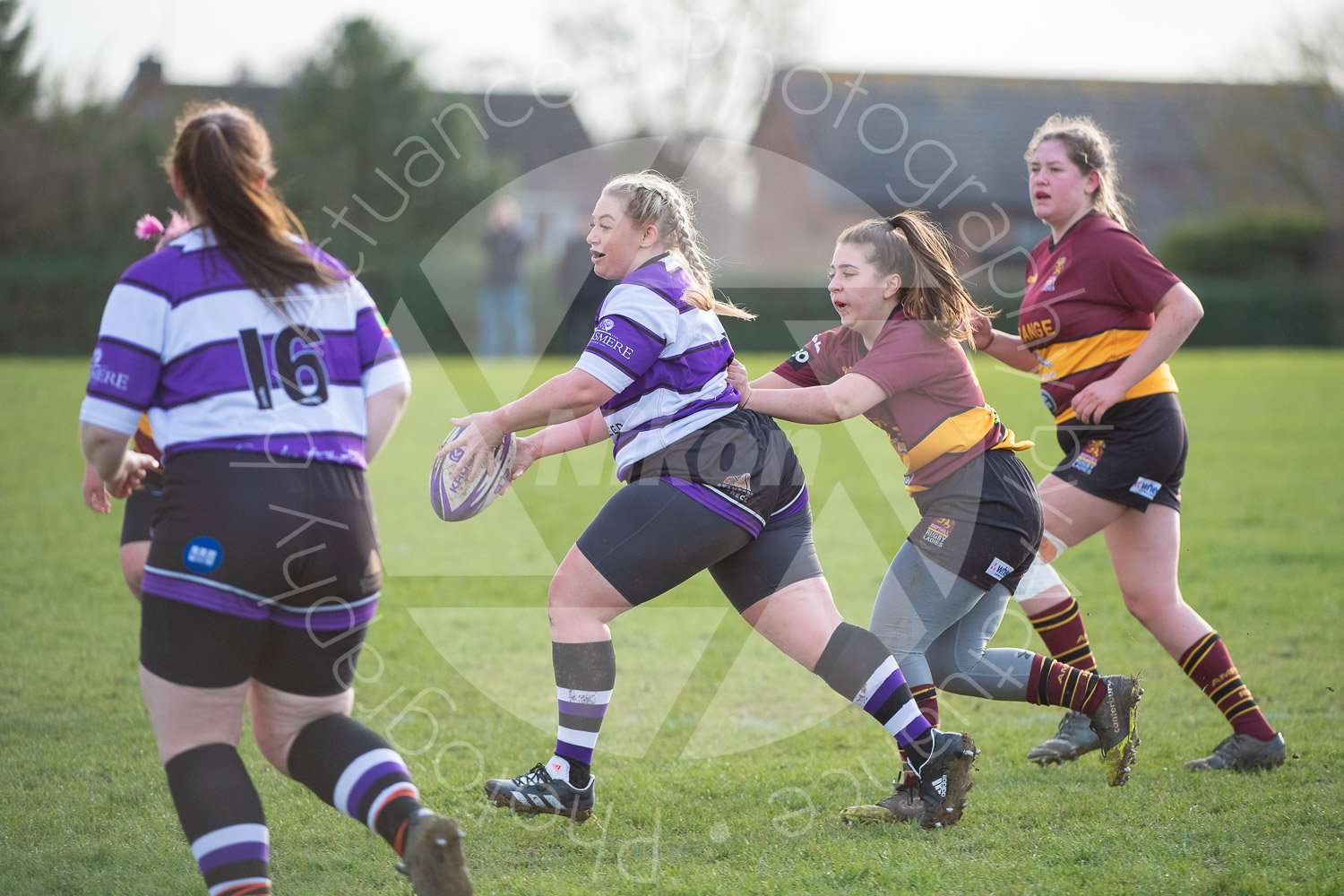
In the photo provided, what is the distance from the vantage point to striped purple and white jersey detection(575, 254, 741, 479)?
3523mm

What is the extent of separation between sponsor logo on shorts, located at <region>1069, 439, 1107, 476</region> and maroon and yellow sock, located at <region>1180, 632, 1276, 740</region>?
0.75 meters

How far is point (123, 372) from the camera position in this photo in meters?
2.64

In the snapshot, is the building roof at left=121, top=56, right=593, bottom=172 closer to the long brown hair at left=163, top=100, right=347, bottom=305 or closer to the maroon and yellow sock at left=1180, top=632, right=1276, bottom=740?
the maroon and yellow sock at left=1180, top=632, right=1276, bottom=740

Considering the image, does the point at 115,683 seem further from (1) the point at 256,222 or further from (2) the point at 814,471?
(2) the point at 814,471

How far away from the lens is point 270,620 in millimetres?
2768

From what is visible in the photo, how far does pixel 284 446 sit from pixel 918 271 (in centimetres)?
212

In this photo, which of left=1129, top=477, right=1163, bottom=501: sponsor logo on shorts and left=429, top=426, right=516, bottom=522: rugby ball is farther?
left=1129, top=477, right=1163, bottom=501: sponsor logo on shorts

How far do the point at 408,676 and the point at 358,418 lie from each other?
327 cm

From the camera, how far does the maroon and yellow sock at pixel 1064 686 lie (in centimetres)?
414

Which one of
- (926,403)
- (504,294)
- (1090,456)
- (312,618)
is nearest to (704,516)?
(926,403)

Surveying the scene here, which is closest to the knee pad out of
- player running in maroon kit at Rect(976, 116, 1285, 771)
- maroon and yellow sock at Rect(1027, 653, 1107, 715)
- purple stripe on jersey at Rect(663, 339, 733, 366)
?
player running in maroon kit at Rect(976, 116, 1285, 771)

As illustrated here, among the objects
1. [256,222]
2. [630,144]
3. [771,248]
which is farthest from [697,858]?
[771,248]

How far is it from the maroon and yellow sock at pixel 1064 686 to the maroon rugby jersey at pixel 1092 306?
97 cm

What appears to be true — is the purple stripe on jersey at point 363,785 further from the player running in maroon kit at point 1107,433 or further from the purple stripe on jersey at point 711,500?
the player running in maroon kit at point 1107,433
